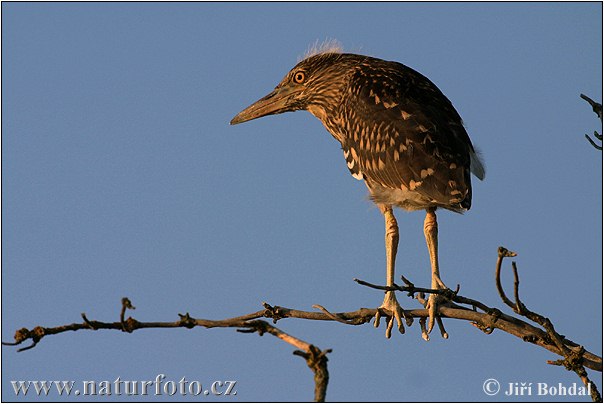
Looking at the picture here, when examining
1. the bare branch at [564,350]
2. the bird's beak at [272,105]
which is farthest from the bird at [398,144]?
the bare branch at [564,350]

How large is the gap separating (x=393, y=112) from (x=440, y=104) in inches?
18.7

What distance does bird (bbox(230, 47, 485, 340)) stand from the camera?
267 inches

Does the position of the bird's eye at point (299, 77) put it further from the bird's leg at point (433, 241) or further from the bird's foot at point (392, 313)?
the bird's foot at point (392, 313)

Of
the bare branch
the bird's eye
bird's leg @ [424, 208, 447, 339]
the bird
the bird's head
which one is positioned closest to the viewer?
the bare branch

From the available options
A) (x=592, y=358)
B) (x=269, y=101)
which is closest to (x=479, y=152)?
(x=269, y=101)

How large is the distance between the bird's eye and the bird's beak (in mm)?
86

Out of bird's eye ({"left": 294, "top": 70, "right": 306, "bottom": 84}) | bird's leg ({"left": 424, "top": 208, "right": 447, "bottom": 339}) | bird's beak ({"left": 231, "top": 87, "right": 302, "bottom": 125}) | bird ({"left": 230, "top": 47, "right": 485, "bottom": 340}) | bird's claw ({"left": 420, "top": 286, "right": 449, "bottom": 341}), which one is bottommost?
bird's claw ({"left": 420, "top": 286, "right": 449, "bottom": 341})

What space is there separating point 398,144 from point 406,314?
142 cm

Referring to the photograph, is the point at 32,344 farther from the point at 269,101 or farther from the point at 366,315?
the point at 269,101

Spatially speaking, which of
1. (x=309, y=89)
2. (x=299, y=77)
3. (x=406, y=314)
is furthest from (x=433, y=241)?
(x=299, y=77)

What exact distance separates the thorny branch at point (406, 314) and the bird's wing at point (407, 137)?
963 mm

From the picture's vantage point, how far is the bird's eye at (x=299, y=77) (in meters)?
8.94

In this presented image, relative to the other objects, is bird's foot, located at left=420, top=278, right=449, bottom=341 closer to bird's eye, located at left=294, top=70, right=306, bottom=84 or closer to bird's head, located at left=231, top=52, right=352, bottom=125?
bird's head, located at left=231, top=52, right=352, bottom=125

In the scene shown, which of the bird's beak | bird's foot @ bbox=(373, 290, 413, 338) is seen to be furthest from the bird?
the bird's beak
